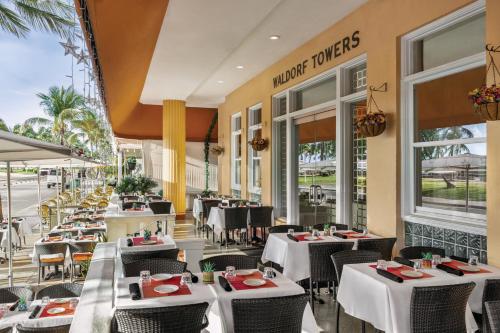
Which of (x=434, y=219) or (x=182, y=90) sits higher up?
(x=182, y=90)

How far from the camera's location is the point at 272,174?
9586mm

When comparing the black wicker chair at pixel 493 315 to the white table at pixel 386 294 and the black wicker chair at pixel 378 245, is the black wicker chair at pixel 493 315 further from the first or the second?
the black wicker chair at pixel 378 245

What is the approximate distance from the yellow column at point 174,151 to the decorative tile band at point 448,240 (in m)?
9.27

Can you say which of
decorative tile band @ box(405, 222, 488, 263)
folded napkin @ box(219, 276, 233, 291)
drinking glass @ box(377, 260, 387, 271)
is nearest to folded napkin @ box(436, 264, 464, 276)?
drinking glass @ box(377, 260, 387, 271)

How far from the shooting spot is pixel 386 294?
315cm

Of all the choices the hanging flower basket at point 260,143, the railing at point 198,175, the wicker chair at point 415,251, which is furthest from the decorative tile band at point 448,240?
the railing at point 198,175

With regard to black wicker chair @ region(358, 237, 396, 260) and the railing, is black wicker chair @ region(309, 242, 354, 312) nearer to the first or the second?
black wicker chair @ region(358, 237, 396, 260)

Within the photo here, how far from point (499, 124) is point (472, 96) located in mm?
427

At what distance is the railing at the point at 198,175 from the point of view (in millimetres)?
16312

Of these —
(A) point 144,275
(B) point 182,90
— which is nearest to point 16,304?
(A) point 144,275

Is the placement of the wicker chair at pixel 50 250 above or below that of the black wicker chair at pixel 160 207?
below

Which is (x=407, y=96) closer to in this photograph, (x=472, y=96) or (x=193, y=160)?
(x=472, y=96)

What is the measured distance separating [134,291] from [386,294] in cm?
183

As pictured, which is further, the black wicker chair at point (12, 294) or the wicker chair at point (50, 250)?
the wicker chair at point (50, 250)
